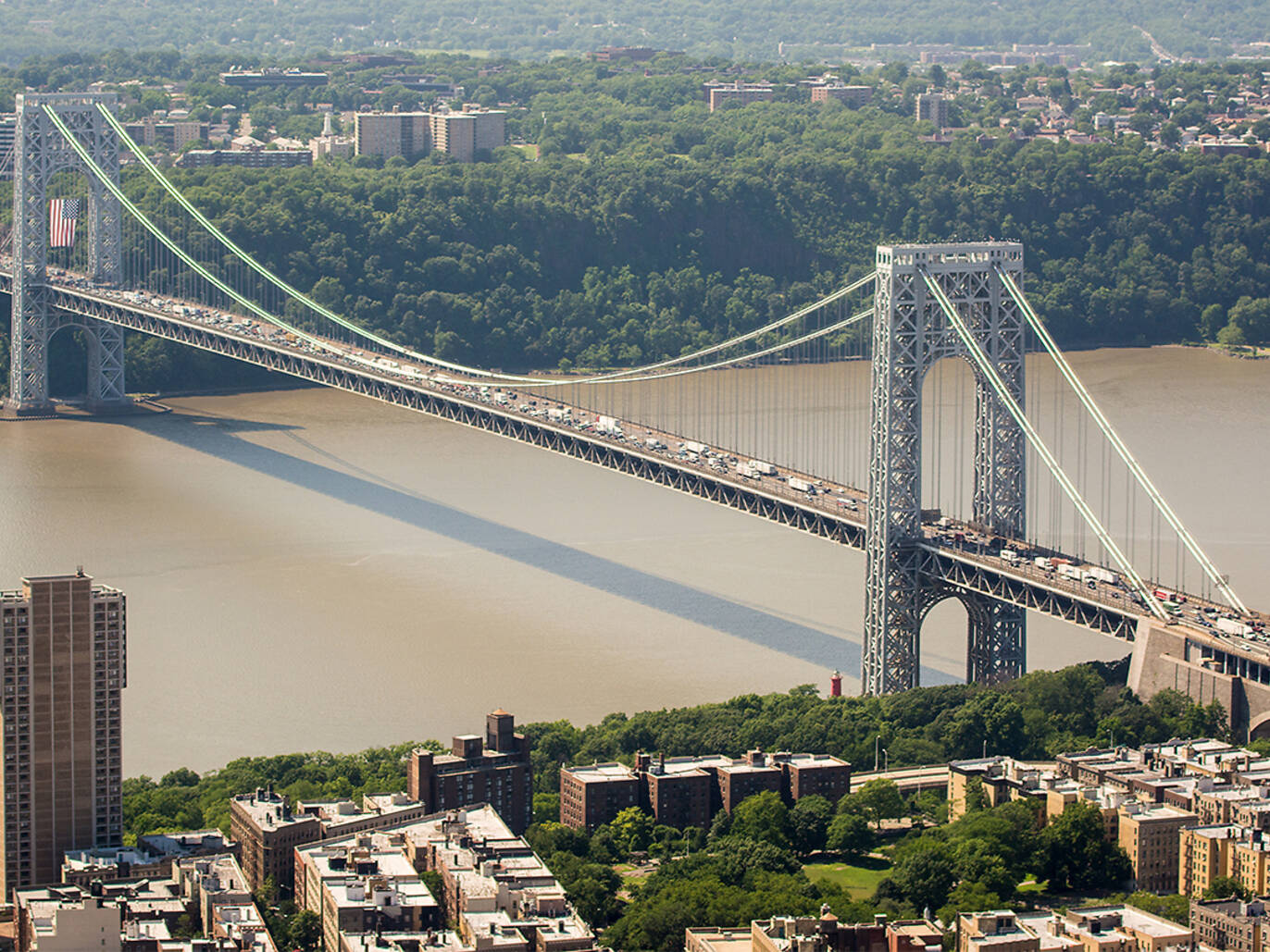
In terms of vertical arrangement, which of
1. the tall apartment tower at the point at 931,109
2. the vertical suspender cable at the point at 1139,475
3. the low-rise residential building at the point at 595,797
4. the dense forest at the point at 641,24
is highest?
the dense forest at the point at 641,24

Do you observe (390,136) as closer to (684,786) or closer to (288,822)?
(684,786)

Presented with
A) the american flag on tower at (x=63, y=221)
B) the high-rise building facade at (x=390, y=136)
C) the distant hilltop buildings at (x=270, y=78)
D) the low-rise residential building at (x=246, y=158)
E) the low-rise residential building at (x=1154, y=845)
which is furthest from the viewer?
the distant hilltop buildings at (x=270, y=78)

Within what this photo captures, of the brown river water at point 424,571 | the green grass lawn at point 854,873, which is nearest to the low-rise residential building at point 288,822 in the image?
the brown river water at point 424,571

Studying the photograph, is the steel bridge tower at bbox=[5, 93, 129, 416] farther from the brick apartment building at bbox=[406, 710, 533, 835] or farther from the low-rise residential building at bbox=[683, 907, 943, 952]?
the low-rise residential building at bbox=[683, 907, 943, 952]

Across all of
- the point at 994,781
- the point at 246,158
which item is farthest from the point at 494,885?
the point at 246,158

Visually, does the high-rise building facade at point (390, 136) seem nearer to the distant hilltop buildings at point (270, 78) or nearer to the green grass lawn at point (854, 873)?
the distant hilltop buildings at point (270, 78)

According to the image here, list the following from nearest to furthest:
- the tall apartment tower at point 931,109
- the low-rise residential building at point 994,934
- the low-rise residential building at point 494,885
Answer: the low-rise residential building at point 994,934
the low-rise residential building at point 494,885
the tall apartment tower at point 931,109

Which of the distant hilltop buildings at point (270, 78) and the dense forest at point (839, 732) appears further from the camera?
the distant hilltop buildings at point (270, 78)

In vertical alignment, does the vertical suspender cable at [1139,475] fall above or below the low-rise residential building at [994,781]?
above
